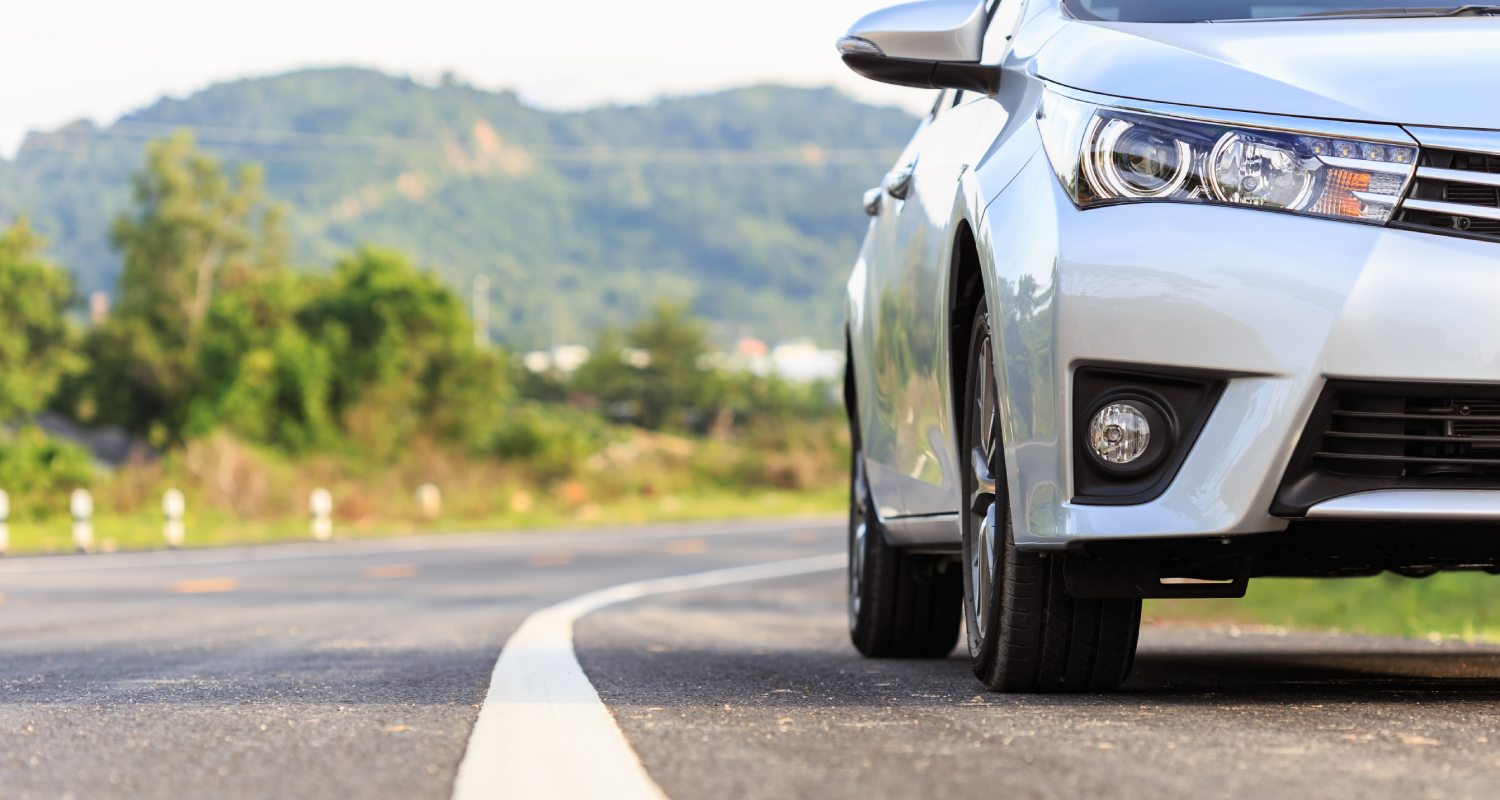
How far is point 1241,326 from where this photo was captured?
3.71 metres

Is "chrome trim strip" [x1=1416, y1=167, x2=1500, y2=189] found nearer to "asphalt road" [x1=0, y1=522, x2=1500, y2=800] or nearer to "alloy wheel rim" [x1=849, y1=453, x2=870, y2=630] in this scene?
"asphalt road" [x1=0, y1=522, x2=1500, y2=800]

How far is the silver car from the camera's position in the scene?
3.67m

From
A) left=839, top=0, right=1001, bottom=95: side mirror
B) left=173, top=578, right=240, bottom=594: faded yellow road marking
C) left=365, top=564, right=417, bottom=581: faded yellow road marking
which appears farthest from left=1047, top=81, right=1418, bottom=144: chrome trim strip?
left=365, top=564, right=417, bottom=581: faded yellow road marking

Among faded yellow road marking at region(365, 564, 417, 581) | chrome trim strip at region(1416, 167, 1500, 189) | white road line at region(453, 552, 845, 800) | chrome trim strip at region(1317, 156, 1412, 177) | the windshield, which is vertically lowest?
faded yellow road marking at region(365, 564, 417, 581)

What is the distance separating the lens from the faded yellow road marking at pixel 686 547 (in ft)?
84.6

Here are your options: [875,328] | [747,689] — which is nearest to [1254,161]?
[747,689]

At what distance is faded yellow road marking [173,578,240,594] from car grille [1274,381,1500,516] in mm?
12764

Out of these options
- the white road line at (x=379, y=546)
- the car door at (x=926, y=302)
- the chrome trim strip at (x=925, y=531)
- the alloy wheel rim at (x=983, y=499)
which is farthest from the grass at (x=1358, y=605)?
the white road line at (x=379, y=546)

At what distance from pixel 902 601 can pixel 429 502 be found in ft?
113

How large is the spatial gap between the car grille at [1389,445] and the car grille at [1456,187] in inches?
12.1

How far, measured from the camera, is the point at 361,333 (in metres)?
63.7

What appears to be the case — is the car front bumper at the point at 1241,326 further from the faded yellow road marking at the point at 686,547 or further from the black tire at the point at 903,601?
the faded yellow road marking at the point at 686,547

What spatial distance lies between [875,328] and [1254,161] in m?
2.37

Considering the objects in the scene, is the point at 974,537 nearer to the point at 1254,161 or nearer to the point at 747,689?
the point at 747,689
